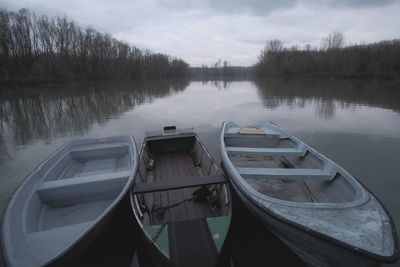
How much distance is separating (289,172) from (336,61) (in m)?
52.7

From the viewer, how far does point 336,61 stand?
44.2 meters

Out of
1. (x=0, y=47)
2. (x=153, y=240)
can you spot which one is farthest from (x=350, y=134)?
(x=0, y=47)

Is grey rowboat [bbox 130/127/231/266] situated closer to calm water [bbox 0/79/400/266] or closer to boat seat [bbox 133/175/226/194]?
boat seat [bbox 133/175/226/194]

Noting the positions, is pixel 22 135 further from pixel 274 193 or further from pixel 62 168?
pixel 274 193

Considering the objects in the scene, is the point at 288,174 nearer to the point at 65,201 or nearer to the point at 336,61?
the point at 65,201

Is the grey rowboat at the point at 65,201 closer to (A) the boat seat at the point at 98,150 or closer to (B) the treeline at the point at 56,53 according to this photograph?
(A) the boat seat at the point at 98,150

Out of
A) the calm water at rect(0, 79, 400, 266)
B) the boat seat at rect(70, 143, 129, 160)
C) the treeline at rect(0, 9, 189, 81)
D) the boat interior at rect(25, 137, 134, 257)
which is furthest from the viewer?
the treeline at rect(0, 9, 189, 81)

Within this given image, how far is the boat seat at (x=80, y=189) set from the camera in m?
3.26

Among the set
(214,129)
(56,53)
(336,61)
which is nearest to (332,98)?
(214,129)

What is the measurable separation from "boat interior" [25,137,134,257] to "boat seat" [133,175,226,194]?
1.29ft

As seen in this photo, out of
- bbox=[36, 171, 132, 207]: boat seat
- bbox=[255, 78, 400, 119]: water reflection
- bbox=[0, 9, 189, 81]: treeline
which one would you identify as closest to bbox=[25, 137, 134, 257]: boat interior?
bbox=[36, 171, 132, 207]: boat seat

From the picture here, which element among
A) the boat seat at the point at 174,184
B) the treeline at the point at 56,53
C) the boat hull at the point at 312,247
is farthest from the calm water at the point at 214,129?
the treeline at the point at 56,53

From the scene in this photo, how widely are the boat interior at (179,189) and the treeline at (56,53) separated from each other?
Result: 3356 centimetres

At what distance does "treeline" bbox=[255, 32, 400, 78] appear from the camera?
3622cm
